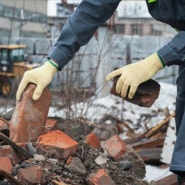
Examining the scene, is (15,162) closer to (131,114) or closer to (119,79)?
(119,79)

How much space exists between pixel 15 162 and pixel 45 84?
0.50 metres

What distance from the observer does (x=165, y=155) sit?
4441mm

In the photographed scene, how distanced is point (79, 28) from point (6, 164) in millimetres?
913

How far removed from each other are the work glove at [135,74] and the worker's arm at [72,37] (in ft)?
1.21

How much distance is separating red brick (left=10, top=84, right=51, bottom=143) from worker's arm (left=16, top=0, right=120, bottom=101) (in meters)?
0.09

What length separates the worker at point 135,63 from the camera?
2193 mm

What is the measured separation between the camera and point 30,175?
2.14 metres

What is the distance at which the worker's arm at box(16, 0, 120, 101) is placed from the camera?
2.47 metres

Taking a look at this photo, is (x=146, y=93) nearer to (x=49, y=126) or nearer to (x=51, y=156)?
(x=51, y=156)

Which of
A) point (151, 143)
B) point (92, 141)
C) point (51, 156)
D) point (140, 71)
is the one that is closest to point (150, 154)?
point (151, 143)

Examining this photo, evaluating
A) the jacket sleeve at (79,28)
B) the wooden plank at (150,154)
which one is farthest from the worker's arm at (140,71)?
the wooden plank at (150,154)

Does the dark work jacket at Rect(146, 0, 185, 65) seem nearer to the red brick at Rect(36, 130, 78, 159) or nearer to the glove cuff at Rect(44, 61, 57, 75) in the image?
the glove cuff at Rect(44, 61, 57, 75)

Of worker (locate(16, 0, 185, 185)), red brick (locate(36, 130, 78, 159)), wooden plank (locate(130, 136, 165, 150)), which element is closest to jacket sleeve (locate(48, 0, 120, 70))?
worker (locate(16, 0, 185, 185))

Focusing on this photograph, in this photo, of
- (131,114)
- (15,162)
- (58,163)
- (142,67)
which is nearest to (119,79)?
(142,67)
